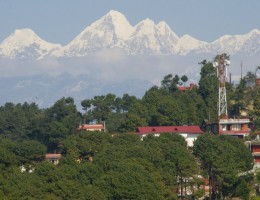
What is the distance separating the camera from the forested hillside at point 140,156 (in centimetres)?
6022

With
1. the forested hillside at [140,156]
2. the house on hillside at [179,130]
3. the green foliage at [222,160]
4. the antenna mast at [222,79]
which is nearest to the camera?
the forested hillside at [140,156]

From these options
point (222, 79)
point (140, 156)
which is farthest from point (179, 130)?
point (140, 156)

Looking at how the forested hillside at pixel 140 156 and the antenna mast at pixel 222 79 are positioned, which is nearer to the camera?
the forested hillside at pixel 140 156

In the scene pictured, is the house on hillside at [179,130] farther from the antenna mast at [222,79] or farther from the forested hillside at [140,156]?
the antenna mast at [222,79]

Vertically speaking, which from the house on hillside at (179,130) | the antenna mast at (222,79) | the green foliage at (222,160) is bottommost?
the green foliage at (222,160)

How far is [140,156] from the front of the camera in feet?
221

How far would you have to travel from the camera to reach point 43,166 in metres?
65.0

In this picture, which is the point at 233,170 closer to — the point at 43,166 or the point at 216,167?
the point at 216,167

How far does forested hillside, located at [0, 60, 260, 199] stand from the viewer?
6022 centimetres

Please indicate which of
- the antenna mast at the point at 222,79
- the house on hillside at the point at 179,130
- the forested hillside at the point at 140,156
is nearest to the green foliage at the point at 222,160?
the forested hillside at the point at 140,156

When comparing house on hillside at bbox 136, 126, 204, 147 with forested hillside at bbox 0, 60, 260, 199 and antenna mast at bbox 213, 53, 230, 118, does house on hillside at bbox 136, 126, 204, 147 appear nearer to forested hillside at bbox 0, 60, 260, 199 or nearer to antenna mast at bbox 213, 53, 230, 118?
forested hillside at bbox 0, 60, 260, 199

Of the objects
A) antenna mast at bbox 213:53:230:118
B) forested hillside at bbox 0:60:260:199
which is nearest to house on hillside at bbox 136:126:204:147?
forested hillside at bbox 0:60:260:199

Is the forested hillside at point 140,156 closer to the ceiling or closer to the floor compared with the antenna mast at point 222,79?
closer to the floor

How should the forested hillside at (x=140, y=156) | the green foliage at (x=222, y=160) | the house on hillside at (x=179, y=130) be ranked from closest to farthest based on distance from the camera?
1. the forested hillside at (x=140, y=156)
2. the green foliage at (x=222, y=160)
3. the house on hillside at (x=179, y=130)
